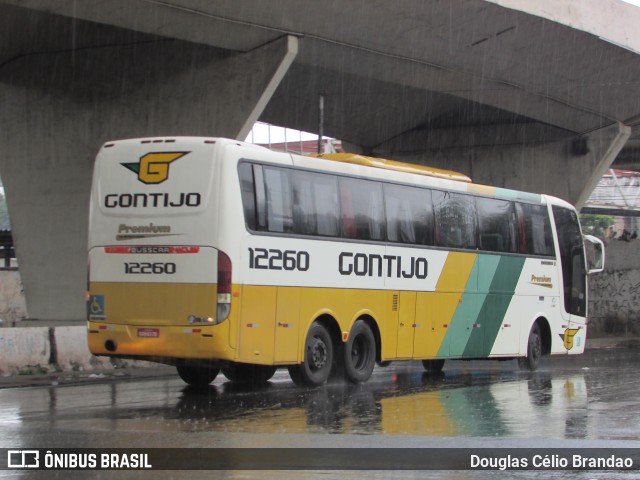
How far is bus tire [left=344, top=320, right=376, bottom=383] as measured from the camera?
1491 centimetres

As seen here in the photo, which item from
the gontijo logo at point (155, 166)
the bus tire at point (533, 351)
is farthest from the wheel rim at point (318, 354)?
the bus tire at point (533, 351)

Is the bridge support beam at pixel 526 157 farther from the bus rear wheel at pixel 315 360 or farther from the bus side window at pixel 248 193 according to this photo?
the bus side window at pixel 248 193

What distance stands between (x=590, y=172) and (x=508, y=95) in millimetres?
6300

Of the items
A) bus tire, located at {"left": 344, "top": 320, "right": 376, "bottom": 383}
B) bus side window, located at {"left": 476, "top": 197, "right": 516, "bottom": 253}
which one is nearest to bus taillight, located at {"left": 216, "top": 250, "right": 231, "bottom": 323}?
bus tire, located at {"left": 344, "top": 320, "right": 376, "bottom": 383}

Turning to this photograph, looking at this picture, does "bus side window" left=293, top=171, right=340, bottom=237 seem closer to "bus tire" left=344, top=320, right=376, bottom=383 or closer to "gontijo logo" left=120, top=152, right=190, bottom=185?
"bus tire" left=344, top=320, right=376, bottom=383

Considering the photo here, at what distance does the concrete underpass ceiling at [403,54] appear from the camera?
2061 centimetres

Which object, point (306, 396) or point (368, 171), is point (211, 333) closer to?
point (306, 396)

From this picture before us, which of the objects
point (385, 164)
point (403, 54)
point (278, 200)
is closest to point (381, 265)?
point (385, 164)

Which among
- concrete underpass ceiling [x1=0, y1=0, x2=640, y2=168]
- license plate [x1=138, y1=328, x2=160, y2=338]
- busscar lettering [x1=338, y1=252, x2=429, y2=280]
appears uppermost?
concrete underpass ceiling [x1=0, y1=0, x2=640, y2=168]

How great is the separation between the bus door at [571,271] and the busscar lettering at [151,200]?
952 cm

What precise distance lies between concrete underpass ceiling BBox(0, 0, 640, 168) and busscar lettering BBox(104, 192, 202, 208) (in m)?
7.24

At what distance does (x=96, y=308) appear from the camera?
13258 mm

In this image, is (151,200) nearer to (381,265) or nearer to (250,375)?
(381,265)

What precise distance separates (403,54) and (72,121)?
8.08 meters
